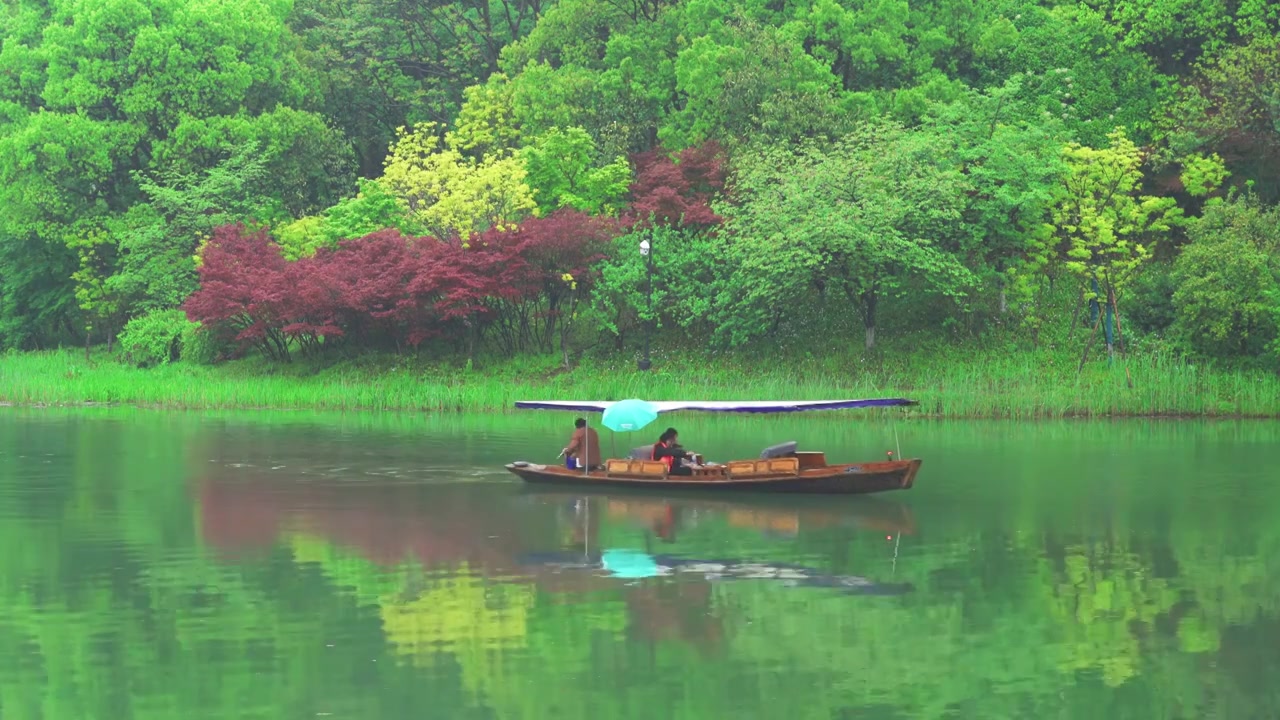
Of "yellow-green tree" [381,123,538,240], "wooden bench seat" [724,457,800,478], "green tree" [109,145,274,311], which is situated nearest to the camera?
"wooden bench seat" [724,457,800,478]

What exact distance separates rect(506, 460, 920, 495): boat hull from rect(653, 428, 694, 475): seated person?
12cm

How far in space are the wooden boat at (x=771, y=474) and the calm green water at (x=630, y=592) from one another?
327 mm

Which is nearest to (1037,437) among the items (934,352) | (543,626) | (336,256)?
(934,352)

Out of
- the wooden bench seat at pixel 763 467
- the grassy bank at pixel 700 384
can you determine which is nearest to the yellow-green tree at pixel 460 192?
the grassy bank at pixel 700 384

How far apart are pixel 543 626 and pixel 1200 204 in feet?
121

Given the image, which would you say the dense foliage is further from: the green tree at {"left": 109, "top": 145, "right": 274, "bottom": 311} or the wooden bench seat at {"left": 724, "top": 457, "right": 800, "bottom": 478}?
the wooden bench seat at {"left": 724, "top": 457, "right": 800, "bottom": 478}

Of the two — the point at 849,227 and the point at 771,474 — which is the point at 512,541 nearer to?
the point at 771,474

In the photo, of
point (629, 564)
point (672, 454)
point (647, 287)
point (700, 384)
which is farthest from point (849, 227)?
point (629, 564)

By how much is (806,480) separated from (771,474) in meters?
0.56

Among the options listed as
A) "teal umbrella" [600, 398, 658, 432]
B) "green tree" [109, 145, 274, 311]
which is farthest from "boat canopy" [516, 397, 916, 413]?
"green tree" [109, 145, 274, 311]

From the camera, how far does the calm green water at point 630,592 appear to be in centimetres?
1266

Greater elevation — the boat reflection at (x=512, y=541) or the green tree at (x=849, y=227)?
the green tree at (x=849, y=227)

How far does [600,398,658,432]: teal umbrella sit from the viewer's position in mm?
25219

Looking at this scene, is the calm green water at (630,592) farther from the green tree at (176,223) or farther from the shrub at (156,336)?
the green tree at (176,223)
